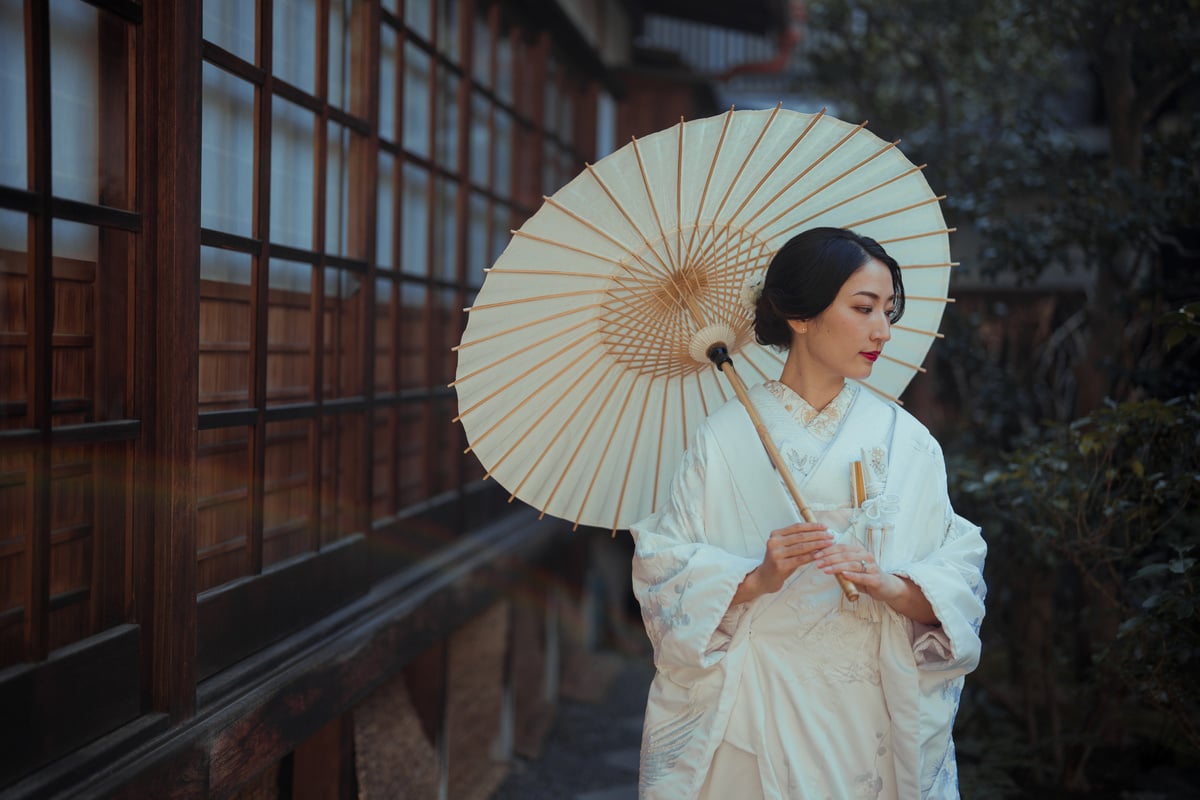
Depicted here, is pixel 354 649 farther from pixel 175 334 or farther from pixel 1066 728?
pixel 1066 728

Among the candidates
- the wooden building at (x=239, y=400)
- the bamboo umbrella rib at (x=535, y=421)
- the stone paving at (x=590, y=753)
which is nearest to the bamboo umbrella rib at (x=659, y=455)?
the bamboo umbrella rib at (x=535, y=421)

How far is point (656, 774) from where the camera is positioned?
2.27 m

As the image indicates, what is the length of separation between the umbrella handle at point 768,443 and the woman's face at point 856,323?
0.18m

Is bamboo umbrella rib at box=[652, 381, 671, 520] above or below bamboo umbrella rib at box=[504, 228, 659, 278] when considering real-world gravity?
below

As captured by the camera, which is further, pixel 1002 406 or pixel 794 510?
pixel 1002 406

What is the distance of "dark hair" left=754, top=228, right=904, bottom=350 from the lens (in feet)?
7.22

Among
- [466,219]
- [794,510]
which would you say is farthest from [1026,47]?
→ [794,510]

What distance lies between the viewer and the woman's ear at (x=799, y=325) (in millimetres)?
2268

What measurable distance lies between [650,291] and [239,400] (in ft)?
3.62

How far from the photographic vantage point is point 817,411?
91.0 inches

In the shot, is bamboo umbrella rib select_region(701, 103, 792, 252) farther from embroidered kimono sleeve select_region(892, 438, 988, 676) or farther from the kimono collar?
embroidered kimono sleeve select_region(892, 438, 988, 676)

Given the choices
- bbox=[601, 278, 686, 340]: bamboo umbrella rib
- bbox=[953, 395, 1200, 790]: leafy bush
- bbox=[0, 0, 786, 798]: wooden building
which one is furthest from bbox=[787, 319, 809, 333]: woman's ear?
bbox=[0, 0, 786, 798]: wooden building

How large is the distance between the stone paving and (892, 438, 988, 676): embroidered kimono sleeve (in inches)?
112

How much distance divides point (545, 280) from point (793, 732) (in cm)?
104
